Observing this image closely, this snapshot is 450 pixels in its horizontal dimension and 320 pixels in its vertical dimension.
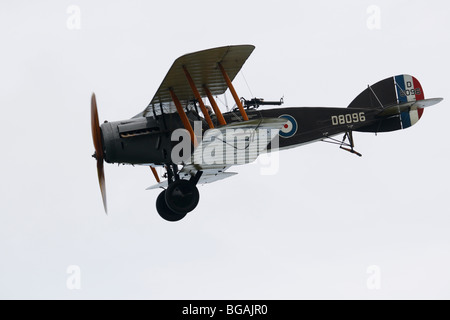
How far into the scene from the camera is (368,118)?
1808cm

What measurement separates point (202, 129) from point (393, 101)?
4921 millimetres

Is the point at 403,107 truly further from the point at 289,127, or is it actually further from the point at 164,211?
the point at 164,211

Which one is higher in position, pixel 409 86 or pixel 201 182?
pixel 409 86

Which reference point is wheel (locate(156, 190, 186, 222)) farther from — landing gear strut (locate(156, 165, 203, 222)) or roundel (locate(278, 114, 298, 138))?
roundel (locate(278, 114, 298, 138))

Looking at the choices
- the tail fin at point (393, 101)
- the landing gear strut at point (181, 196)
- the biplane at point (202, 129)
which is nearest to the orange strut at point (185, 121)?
the biplane at point (202, 129)

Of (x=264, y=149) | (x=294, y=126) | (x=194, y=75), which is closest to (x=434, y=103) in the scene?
(x=294, y=126)

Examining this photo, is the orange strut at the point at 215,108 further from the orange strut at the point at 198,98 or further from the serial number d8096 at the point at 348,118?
the serial number d8096 at the point at 348,118

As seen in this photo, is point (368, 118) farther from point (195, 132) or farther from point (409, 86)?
point (195, 132)

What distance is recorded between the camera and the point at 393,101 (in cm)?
1883

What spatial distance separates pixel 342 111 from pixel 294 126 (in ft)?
3.91

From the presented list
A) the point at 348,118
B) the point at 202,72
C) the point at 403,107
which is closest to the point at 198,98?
the point at 202,72

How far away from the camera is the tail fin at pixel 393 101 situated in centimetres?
1816

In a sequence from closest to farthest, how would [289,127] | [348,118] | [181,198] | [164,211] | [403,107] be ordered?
[181,198]
[164,211]
[289,127]
[348,118]
[403,107]

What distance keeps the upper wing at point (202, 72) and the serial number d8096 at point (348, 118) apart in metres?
2.61
